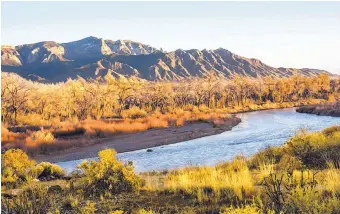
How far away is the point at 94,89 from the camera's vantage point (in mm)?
65312

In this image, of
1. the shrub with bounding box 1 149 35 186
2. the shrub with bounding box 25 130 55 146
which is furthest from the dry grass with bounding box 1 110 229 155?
the shrub with bounding box 1 149 35 186

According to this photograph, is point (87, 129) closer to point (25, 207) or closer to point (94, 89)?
point (94, 89)

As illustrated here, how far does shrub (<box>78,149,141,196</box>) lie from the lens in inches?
469

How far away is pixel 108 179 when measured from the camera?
12.0 meters

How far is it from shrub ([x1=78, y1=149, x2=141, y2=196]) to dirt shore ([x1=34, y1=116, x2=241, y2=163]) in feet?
56.3

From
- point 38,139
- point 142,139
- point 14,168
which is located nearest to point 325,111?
point 142,139

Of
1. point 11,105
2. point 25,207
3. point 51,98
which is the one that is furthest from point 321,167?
point 51,98

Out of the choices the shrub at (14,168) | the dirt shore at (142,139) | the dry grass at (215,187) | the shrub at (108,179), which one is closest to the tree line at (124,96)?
the dirt shore at (142,139)

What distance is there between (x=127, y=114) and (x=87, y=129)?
1791cm

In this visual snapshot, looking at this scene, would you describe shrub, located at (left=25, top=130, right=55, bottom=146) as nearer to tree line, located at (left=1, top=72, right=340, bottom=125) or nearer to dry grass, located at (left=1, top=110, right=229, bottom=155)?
dry grass, located at (left=1, top=110, right=229, bottom=155)

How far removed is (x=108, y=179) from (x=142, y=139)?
25.4 metres

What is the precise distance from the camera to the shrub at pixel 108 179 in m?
11.9

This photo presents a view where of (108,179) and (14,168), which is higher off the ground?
(108,179)

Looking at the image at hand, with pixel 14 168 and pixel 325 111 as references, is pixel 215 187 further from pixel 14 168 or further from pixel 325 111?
pixel 325 111
